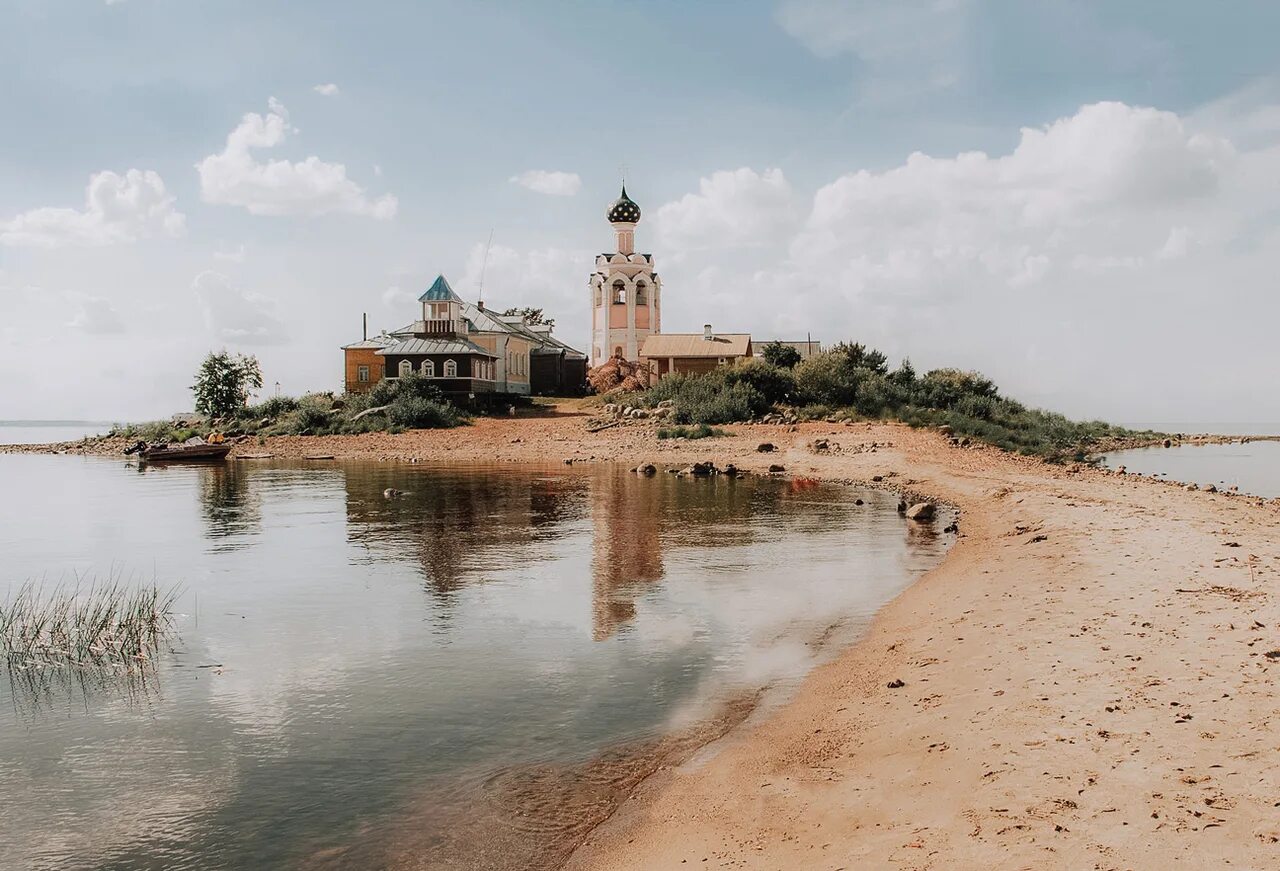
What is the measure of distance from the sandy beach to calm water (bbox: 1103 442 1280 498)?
66.6ft

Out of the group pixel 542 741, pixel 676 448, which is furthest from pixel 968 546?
pixel 676 448

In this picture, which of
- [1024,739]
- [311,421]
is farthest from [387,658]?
[311,421]

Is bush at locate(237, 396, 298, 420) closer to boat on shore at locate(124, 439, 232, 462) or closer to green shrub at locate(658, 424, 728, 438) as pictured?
boat on shore at locate(124, 439, 232, 462)

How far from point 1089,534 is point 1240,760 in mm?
10950

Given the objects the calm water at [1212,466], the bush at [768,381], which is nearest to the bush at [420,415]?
the bush at [768,381]

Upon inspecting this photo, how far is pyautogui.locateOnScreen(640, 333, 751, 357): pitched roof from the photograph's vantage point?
2623 inches

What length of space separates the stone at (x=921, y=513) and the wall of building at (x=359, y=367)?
49.3 m

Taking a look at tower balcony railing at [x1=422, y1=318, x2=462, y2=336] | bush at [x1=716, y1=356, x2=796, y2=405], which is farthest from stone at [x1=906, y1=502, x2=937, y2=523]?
tower balcony railing at [x1=422, y1=318, x2=462, y2=336]

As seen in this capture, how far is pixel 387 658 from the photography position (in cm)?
1143

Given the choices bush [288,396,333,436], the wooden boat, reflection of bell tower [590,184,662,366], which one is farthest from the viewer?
reflection of bell tower [590,184,662,366]

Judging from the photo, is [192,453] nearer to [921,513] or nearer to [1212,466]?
[921,513]

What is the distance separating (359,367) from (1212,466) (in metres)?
50.0

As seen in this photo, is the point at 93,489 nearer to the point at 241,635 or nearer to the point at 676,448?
the point at 676,448

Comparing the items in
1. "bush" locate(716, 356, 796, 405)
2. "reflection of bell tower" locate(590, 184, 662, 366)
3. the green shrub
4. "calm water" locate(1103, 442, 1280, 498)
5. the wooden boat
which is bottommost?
"calm water" locate(1103, 442, 1280, 498)
